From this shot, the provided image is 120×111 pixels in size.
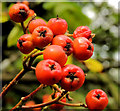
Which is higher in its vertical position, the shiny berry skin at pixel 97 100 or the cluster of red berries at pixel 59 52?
the cluster of red berries at pixel 59 52

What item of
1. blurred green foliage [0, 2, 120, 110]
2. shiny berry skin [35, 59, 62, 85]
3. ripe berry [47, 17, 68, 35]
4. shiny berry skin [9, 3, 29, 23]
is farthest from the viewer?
blurred green foliage [0, 2, 120, 110]

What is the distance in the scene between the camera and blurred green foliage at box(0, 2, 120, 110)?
224cm

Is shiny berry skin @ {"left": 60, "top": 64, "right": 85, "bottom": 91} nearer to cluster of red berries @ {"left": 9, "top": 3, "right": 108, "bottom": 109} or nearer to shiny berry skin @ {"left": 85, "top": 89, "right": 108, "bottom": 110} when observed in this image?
cluster of red berries @ {"left": 9, "top": 3, "right": 108, "bottom": 109}

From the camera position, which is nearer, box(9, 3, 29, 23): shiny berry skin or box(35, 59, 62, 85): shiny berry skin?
box(35, 59, 62, 85): shiny berry skin

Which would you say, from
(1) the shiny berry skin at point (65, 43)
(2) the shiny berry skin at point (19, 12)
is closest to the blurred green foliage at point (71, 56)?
(2) the shiny berry skin at point (19, 12)

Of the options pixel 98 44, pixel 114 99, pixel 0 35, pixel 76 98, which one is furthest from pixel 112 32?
pixel 0 35

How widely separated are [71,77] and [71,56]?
847 mm

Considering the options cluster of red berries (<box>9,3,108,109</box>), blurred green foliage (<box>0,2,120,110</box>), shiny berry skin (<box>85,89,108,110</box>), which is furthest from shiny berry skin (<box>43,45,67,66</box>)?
blurred green foliage (<box>0,2,120,110</box>)

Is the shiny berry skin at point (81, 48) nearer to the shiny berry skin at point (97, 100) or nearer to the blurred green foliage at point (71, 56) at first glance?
the shiny berry skin at point (97, 100)

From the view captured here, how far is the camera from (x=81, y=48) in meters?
1.21

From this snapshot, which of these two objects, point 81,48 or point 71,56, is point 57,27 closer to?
point 81,48

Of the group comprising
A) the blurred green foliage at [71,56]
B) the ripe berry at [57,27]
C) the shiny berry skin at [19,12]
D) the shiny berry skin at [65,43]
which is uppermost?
the shiny berry skin at [19,12]

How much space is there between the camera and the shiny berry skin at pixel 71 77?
1.12 metres

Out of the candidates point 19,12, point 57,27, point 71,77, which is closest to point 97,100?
point 71,77
